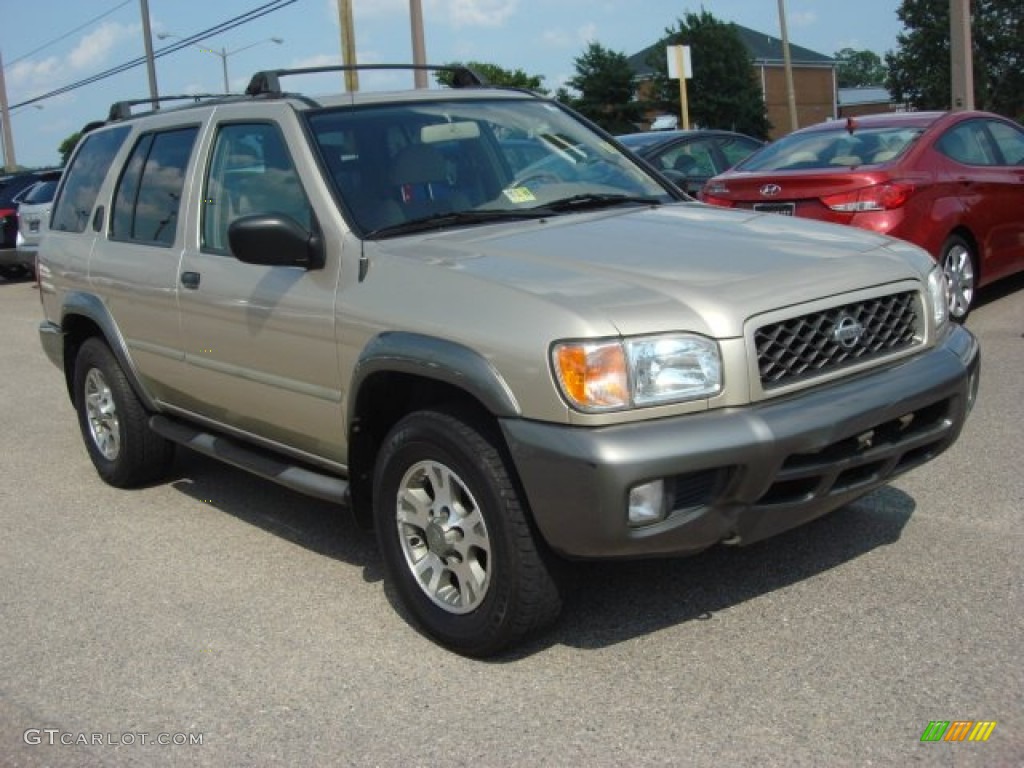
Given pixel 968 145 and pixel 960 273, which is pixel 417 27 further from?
pixel 960 273

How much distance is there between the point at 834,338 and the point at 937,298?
747 millimetres

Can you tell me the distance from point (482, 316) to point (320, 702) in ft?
4.23

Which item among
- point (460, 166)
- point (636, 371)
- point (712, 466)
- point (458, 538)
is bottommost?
point (458, 538)

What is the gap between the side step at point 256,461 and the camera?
4.37 metres

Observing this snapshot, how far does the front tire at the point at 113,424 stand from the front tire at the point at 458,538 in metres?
2.37

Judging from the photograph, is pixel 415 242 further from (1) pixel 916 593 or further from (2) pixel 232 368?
(1) pixel 916 593

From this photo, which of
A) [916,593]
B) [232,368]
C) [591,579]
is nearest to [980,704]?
[916,593]

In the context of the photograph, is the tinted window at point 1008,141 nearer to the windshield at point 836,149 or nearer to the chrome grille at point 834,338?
the windshield at point 836,149

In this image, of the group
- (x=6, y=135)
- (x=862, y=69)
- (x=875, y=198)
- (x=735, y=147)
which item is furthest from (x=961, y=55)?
(x=862, y=69)

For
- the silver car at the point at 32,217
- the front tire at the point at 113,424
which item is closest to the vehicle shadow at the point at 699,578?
the front tire at the point at 113,424

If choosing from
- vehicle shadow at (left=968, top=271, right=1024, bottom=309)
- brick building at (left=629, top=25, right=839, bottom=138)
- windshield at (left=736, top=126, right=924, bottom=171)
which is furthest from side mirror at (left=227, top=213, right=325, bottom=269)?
brick building at (left=629, top=25, right=839, bottom=138)

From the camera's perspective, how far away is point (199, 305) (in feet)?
16.3

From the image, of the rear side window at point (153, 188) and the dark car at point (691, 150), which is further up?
the dark car at point (691, 150)

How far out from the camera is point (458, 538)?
12.4 ft
